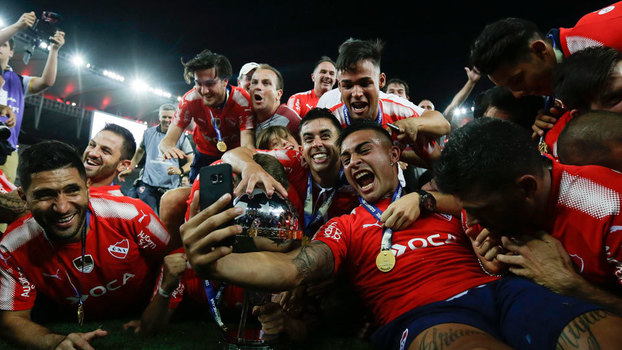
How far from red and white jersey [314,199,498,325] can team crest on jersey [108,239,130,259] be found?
1543mm

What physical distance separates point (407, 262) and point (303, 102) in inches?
180

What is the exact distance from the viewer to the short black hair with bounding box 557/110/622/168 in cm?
185

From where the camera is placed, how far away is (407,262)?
7.13ft

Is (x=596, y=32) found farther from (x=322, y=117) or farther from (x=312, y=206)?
(x=312, y=206)

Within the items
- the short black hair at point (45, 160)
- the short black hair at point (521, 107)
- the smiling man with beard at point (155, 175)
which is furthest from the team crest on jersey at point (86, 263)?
the smiling man with beard at point (155, 175)

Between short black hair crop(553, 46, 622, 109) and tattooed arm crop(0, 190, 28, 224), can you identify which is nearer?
short black hair crop(553, 46, 622, 109)

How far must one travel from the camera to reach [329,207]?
3.31 meters

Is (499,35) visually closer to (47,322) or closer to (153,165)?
(47,322)

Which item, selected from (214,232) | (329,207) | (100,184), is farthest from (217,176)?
(100,184)

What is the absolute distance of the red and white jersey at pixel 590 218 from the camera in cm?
166

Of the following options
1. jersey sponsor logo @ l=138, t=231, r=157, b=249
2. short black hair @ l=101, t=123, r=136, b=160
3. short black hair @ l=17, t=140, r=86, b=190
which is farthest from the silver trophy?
short black hair @ l=101, t=123, r=136, b=160

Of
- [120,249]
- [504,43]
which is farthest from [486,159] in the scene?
[120,249]

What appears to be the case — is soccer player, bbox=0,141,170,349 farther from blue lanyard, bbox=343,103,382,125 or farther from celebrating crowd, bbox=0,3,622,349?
blue lanyard, bbox=343,103,382,125

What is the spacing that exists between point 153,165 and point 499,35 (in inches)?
234
